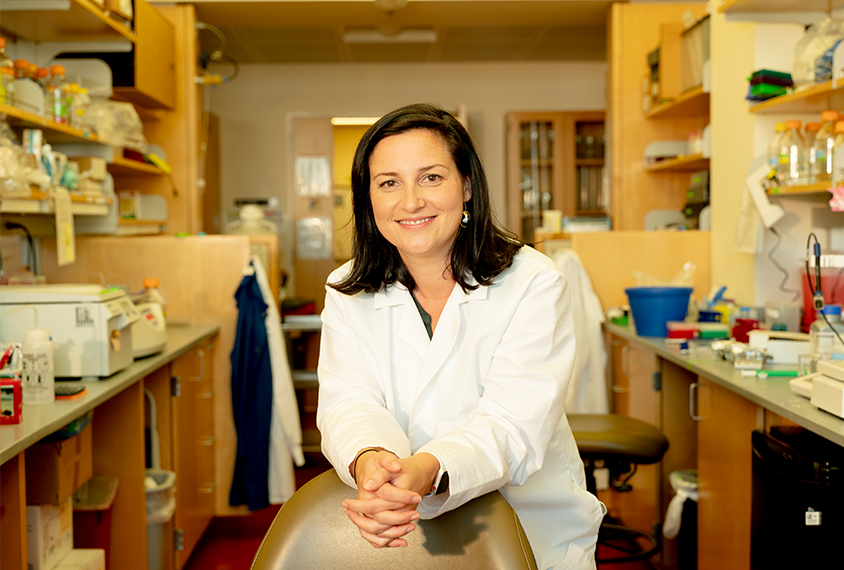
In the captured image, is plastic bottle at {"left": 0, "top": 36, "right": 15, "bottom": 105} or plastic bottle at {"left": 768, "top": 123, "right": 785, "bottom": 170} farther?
plastic bottle at {"left": 768, "top": 123, "right": 785, "bottom": 170}

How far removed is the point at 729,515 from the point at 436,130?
134 centimetres

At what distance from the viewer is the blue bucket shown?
273 cm

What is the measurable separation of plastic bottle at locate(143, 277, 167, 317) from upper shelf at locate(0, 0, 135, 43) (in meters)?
0.99

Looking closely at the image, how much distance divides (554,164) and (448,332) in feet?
14.7

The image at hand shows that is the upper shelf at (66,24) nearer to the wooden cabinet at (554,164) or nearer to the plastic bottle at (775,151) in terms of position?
the plastic bottle at (775,151)

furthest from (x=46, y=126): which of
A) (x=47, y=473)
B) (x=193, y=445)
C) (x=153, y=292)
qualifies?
(x=193, y=445)

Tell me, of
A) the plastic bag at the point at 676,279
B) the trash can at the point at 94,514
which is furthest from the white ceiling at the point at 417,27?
the trash can at the point at 94,514

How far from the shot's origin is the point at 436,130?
1345 millimetres

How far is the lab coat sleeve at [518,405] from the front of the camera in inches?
43.6

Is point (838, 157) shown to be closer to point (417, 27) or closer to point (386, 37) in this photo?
point (417, 27)

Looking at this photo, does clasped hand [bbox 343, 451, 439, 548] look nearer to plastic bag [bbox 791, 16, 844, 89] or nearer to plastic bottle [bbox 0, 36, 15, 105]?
plastic bottle [bbox 0, 36, 15, 105]

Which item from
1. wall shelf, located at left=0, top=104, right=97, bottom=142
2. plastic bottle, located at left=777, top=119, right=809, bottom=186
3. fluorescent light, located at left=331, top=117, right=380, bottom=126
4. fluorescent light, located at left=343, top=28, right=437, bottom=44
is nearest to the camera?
wall shelf, located at left=0, top=104, right=97, bottom=142

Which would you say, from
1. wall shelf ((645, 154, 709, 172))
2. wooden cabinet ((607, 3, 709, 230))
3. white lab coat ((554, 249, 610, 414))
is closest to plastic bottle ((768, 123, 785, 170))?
wall shelf ((645, 154, 709, 172))

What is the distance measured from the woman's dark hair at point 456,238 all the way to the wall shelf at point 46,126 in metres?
1.31
